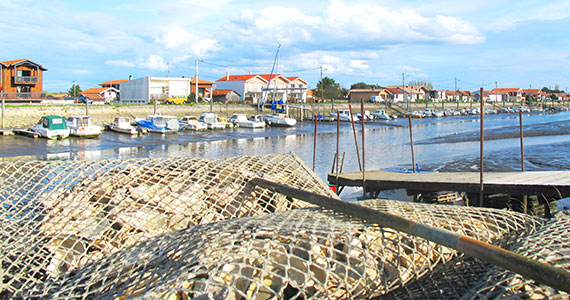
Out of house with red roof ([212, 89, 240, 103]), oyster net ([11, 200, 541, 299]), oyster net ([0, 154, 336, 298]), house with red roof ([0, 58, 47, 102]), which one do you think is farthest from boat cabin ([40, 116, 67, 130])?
house with red roof ([212, 89, 240, 103])

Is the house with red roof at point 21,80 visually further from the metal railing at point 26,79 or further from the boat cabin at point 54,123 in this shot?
the boat cabin at point 54,123

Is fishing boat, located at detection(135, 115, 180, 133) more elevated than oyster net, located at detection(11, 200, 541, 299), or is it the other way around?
fishing boat, located at detection(135, 115, 180, 133)

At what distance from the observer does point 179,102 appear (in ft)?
174

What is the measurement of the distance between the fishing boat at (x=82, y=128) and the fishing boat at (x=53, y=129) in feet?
2.71

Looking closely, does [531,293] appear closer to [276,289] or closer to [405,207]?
[276,289]

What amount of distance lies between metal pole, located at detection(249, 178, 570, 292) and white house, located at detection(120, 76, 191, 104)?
173 ft

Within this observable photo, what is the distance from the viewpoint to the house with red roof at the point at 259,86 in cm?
6712

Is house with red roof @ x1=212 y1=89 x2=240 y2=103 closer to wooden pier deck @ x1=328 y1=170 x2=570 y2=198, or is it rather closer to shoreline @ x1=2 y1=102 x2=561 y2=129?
shoreline @ x1=2 y1=102 x2=561 y2=129

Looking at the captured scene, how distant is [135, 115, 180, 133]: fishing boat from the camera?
35031mm

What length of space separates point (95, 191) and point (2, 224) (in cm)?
97

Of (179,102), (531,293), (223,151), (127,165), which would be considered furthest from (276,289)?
(179,102)

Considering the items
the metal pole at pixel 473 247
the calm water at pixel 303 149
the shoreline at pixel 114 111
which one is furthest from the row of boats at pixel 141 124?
→ the metal pole at pixel 473 247

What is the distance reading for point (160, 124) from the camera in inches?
1394

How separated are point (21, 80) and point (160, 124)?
56.5ft
